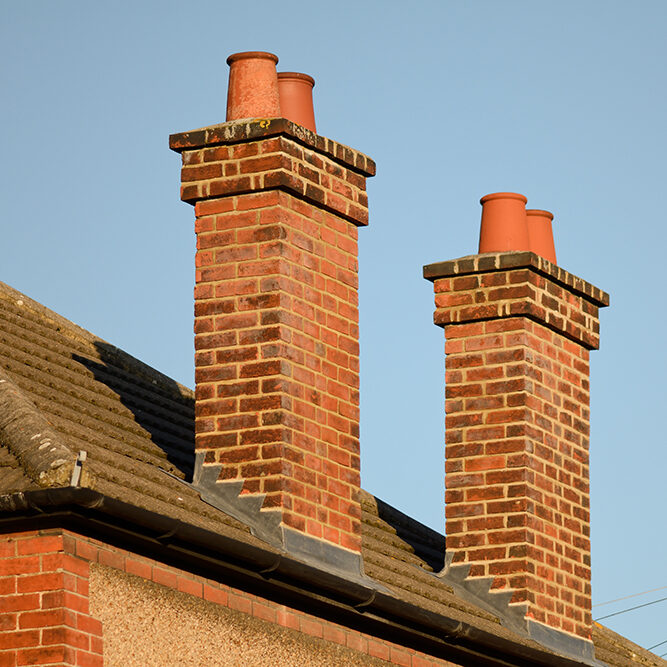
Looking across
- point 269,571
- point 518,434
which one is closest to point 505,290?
point 518,434

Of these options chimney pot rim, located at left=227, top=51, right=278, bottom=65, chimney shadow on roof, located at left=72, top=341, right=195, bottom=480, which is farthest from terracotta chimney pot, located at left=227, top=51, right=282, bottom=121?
chimney shadow on roof, located at left=72, top=341, right=195, bottom=480

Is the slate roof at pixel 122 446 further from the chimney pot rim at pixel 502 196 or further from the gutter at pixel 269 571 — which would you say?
the chimney pot rim at pixel 502 196

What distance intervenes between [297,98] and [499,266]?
2.33 m

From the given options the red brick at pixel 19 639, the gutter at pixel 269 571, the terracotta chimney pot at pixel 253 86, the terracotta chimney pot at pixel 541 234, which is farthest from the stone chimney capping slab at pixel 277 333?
the terracotta chimney pot at pixel 541 234

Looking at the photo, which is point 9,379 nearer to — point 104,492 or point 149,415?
point 104,492

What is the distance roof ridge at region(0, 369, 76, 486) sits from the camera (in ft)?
25.2

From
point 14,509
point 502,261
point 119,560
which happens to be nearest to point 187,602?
point 119,560

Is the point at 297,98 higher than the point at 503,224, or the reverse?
the point at 503,224

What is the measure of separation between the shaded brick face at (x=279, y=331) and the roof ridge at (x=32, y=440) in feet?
4.90

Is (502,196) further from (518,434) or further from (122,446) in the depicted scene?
(122,446)

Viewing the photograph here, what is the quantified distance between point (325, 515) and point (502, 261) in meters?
3.15

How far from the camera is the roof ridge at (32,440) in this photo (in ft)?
25.2

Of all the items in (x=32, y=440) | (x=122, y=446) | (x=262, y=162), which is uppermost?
(x=262, y=162)

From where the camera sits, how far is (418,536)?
12977mm
